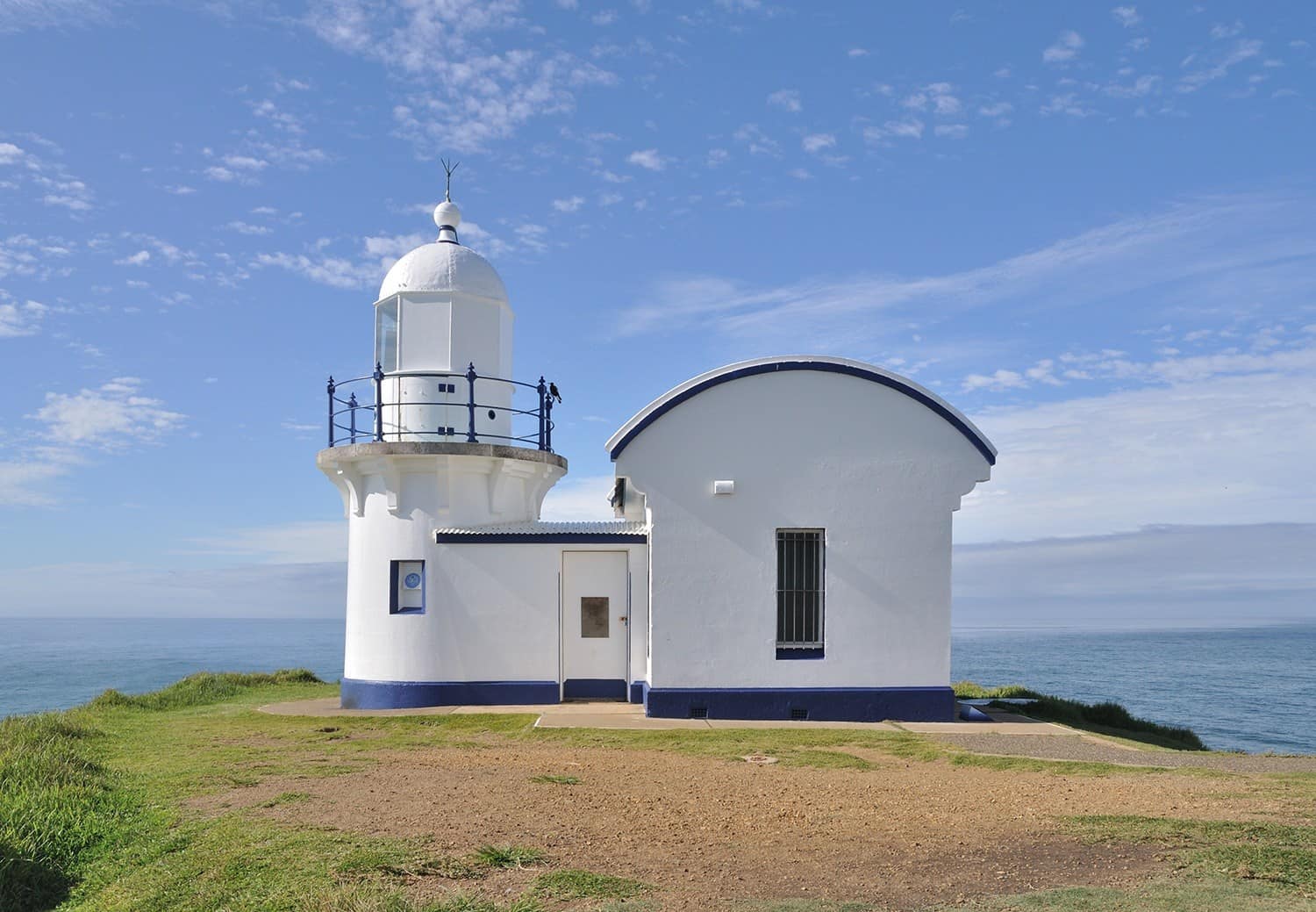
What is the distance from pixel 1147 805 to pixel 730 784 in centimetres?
360

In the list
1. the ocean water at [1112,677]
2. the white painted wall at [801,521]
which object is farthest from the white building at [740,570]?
the ocean water at [1112,677]

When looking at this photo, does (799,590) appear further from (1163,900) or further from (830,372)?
(1163,900)

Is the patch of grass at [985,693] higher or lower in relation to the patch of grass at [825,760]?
lower

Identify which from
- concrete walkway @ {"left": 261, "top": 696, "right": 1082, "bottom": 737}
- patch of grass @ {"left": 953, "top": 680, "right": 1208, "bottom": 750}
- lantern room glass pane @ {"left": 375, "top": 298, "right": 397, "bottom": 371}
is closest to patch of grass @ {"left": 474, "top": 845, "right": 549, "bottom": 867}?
concrete walkway @ {"left": 261, "top": 696, "right": 1082, "bottom": 737}

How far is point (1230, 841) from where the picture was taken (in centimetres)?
691

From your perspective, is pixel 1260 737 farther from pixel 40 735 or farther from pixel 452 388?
pixel 40 735

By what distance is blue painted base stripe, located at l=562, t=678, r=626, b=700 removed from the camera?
15750 millimetres

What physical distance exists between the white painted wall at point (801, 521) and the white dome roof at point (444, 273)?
4794 millimetres

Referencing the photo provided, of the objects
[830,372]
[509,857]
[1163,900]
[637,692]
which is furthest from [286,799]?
[830,372]

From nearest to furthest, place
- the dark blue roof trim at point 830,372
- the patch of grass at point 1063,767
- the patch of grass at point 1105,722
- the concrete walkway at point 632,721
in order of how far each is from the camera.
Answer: the patch of grass at point 1063,767 → the concrete walkway at point 632,721 → the dark blue roof trim at point 830,372 → the patch of grass at point 1105,722

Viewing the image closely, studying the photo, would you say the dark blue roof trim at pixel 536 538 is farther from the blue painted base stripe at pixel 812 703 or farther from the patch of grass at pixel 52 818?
the patch of grass at pixel 52 818

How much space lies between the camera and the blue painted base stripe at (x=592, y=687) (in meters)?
15.8

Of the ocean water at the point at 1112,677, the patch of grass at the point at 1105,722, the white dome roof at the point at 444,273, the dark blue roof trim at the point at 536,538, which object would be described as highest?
the white dome roof at the point at 444,273

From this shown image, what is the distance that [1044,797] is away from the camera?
8.72m
